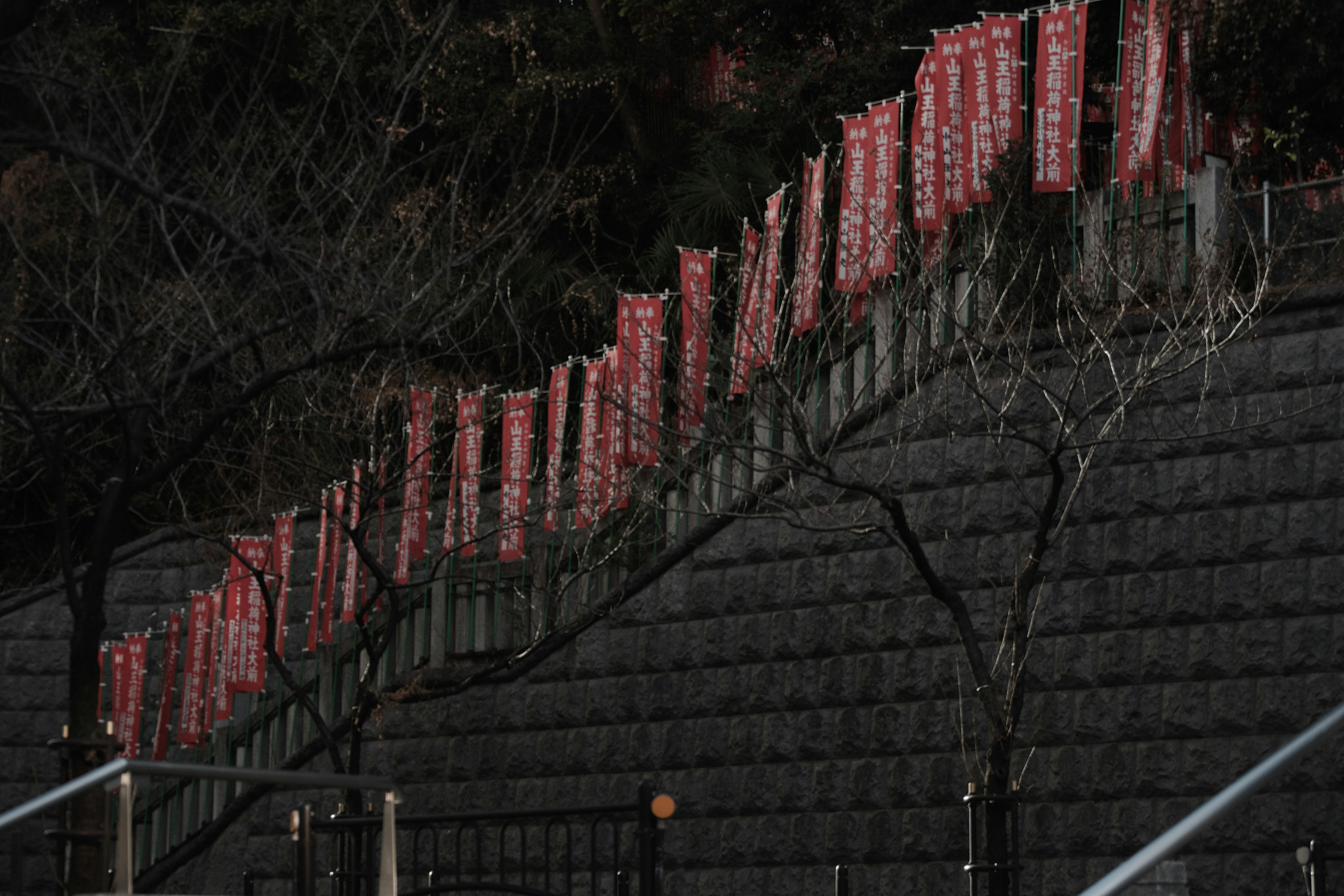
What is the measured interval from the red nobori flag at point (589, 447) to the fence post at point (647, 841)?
642 cm

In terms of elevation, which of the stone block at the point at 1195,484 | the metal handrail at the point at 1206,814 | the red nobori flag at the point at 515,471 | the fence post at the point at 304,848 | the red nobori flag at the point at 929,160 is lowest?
the fence post at the point at 304,848

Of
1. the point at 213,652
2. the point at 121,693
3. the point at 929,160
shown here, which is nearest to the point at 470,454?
the point at 213,652

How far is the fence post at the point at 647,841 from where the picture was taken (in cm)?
746

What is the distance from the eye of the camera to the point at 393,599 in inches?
532

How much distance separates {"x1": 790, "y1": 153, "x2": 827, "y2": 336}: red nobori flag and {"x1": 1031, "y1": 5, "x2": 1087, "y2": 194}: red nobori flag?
1.69 metres

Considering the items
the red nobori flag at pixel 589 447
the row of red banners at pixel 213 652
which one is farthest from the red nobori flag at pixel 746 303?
the row of red banners at pixel 213 652

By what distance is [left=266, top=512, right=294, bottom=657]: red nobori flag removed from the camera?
1650cm

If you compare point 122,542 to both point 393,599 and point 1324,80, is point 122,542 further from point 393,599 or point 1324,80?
point 1324,80

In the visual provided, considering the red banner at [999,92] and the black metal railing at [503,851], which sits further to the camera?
the red banner at [999,92]

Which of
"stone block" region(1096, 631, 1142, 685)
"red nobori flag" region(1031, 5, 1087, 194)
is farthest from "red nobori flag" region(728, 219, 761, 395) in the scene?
"stone block" region(1096, 631, 1142, 685)

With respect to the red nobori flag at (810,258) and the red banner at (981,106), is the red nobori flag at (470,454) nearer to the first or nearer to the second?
the red nobori flag at (810,258)

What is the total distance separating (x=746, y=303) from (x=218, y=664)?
23.2ft

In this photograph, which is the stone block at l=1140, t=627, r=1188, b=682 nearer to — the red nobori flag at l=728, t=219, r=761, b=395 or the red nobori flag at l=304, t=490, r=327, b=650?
the red nobori flag at l=728, t=219, r=761, b=395

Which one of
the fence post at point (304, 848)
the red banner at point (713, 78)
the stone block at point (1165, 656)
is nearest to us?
the fence post at point (304, 848)
